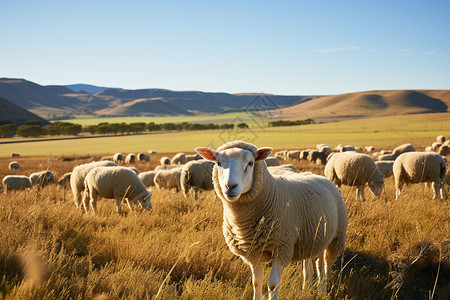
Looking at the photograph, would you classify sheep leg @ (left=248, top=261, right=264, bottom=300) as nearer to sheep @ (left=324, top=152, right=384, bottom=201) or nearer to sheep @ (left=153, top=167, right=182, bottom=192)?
sheep @ (left=324, top=152, right=384, bottom=201)

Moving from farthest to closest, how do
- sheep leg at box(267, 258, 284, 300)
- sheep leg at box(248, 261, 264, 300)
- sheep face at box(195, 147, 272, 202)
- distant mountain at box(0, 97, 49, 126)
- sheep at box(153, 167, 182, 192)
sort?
distant mountain at box(0, 97, 49, 126)
sheep at box(153, 167, 182, 192)
sheep leg at box(248, 261, 264, 300)
sheep leg at box(267, 258, 284, 300)
sheep face at box(195, 147, 272, 202)

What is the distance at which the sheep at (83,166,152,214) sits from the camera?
8125mm

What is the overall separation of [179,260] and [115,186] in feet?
15.6

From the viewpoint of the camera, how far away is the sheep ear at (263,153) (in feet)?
10.0

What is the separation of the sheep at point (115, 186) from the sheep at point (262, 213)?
512 cm

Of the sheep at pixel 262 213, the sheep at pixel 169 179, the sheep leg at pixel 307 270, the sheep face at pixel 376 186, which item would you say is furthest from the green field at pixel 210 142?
the sheep at pixel 262 213

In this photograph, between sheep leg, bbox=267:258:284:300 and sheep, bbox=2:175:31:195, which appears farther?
sheep, bbox=2:175:31:195

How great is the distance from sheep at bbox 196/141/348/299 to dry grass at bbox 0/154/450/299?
1.06 feet

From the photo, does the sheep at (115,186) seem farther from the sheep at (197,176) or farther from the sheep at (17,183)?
the sheep at (17,183)

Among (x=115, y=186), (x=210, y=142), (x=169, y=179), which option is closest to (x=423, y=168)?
(x=115, y=186)

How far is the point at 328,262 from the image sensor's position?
13.0ft

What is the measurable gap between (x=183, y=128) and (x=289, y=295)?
322 ft

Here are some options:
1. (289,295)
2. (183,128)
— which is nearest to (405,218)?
(289,295)

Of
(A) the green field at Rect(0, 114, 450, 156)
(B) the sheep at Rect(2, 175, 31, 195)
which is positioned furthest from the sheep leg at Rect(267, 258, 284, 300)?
(A) the green field at Rect(0, 114, 450, 156)
